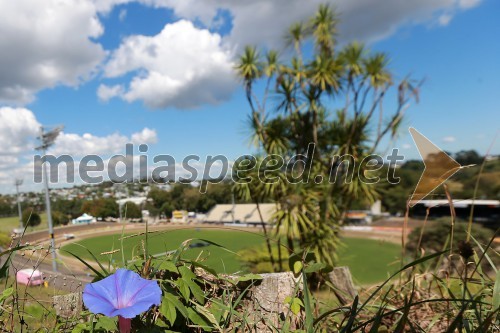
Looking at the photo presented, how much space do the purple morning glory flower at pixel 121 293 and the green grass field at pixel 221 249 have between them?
0.16m

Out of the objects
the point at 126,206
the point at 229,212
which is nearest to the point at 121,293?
the point at 126,206

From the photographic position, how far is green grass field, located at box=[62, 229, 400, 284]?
72 cm

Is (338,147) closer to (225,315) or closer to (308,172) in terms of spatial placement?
(308,172)

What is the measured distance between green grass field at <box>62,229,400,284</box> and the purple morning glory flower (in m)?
0.16

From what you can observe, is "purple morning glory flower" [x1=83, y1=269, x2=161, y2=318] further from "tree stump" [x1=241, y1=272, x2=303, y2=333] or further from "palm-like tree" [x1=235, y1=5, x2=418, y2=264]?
"palm-like tree" [x1=235, y1=5, x2=418, y2=264]

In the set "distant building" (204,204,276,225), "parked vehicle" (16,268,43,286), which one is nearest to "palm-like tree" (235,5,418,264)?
"distant building" (204,204,276,225)

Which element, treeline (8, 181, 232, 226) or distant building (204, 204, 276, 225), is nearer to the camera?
treeline (8, 181, 232, 226)

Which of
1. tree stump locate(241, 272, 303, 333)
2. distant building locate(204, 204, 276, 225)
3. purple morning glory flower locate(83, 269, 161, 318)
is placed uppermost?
purple morning glory flower locate(83, 269, 161, 318)

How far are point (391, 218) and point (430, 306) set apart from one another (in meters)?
68.9

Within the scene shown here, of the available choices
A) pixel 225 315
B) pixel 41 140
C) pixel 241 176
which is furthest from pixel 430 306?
pixel 41 140

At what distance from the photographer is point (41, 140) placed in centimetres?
2223

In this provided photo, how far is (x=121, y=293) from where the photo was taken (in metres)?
0.47

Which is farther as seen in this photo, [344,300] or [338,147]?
[338,147]

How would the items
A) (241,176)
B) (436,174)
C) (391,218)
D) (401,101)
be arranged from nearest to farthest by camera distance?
(436,174)
(241,176)
(401,101)
(391,218)
